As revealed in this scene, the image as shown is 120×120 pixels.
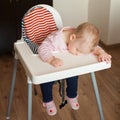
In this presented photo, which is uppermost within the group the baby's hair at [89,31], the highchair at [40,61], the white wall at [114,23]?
the baby's hair at [89,31]

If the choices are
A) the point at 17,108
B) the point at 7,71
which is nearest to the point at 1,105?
the point at 17,108

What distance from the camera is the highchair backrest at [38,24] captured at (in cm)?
151

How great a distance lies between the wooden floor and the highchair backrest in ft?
1.87

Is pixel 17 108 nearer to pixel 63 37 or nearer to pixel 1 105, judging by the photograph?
pixel 1 105

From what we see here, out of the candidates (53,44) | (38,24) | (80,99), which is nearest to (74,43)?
(53,44)

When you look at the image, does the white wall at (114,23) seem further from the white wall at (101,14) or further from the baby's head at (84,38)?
the baby's head at (84,38)

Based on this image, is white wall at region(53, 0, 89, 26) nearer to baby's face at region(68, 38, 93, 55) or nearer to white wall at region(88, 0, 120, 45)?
white wall at region(88, 0, 120, 45)

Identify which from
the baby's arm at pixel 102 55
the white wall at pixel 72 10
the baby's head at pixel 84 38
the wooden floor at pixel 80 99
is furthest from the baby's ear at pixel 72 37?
the white wall at pixel 72 10

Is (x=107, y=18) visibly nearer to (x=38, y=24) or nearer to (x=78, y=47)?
(x=38, y=24)

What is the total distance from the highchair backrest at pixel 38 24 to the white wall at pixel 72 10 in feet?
4.19

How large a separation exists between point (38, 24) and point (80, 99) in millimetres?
706

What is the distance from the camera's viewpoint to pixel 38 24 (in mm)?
1555

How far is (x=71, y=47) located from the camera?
134 cm

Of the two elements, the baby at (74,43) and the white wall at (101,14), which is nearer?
the baby at (74,43)
